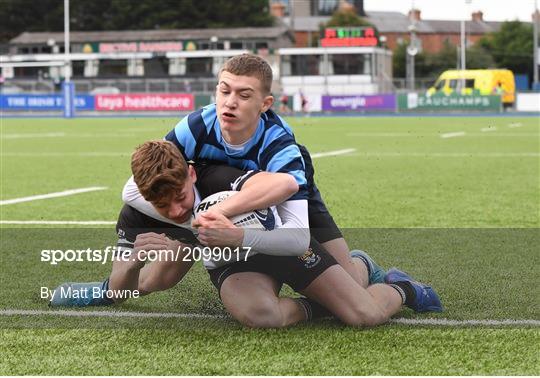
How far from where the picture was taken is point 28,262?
22.1 feet

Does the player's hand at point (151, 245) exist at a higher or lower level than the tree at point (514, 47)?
lower

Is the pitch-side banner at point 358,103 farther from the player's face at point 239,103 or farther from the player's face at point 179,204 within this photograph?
the player's face at point 179,204

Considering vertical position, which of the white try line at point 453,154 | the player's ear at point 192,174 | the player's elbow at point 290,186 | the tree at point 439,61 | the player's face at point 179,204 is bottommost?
the white try line at point 453,154

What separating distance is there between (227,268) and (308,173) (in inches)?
29.2

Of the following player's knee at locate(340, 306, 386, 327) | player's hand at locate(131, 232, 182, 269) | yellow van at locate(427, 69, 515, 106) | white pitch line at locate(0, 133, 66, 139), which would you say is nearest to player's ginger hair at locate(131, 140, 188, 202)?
player's hand at locate(131, 232, 182, 269)

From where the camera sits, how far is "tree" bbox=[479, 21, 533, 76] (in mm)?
85438

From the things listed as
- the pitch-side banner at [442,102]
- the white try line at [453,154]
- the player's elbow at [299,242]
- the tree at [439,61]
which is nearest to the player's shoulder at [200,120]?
the player's elbow at [299,242]

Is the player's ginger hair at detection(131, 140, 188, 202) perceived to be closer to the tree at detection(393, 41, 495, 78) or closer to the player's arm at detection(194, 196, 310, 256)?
the player's arm at detection(194, 196, 310, 256)

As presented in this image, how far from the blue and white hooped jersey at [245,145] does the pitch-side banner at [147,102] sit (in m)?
41.0

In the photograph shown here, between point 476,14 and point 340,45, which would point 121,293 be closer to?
point 340,45

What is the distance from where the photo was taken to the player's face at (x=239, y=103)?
4.76 m

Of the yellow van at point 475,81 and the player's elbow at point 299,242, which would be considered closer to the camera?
the player's elbow at point 299,242

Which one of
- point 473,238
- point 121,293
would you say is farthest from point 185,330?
point 473,238

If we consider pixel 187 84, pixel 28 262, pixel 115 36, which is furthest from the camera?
pixel 115 36
